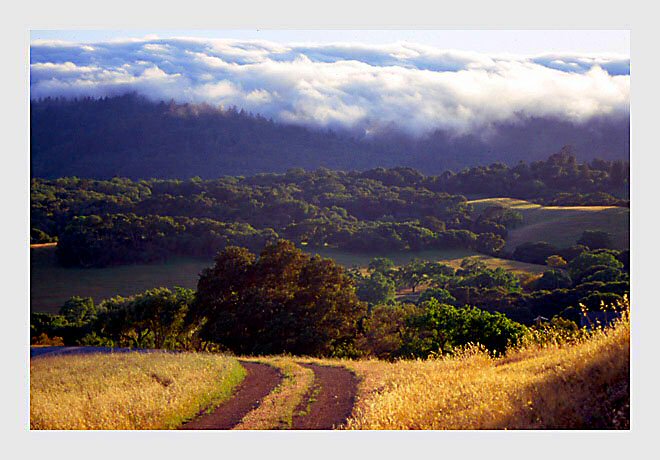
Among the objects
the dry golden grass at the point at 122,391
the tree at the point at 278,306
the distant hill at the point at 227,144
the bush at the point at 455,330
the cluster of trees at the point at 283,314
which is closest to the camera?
the dry golden grass at the point at 122,391

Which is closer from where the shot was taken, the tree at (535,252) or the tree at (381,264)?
the tree at (535,252)

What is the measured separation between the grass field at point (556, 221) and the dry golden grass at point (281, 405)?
5357 millimetres

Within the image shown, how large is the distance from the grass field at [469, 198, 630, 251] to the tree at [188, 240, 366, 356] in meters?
4.32

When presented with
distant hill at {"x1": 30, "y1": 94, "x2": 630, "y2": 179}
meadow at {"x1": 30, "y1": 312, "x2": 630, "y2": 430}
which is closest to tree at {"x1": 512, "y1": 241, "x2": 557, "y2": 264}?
distant hill at {"x1": 30, "y1": 94, "x2": 630, "y2": 179}

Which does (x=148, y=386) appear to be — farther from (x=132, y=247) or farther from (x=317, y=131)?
(x=317, y=131)

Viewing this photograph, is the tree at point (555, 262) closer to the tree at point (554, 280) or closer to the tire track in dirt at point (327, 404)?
the tree at point (554, 280)

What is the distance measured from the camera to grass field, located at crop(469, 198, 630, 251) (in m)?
12.2

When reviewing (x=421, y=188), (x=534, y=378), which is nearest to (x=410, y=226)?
(x=421, y=188)

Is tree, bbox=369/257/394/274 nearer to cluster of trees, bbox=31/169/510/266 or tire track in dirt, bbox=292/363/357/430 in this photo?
cluster of trees, bbox=31/169/510/266

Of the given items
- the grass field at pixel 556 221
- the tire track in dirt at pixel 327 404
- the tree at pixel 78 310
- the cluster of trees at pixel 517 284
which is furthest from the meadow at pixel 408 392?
the grass field at pixel 556 221

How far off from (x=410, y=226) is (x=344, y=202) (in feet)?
4.98

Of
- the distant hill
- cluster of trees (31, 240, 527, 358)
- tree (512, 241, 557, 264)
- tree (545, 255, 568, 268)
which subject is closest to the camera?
the distant hill

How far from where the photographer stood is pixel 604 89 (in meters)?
11.4

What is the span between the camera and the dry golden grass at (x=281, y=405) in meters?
8.41
